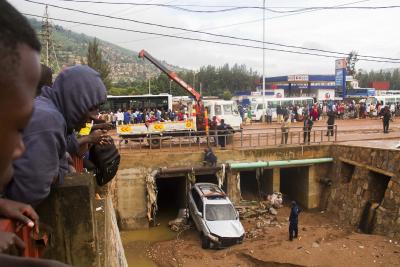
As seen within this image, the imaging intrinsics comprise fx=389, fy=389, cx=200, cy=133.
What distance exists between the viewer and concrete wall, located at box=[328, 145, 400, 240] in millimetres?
14531

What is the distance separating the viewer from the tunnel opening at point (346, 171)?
1800 cm

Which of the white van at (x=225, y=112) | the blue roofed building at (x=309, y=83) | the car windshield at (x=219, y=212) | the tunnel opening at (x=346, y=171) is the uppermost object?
the blue roofed building at (x=309, y=83)

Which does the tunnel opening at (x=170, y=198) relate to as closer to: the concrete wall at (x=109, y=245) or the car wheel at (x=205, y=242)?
the car wheel at (x=205, y=242)

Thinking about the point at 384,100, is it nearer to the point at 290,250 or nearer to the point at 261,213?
the point at 261,213

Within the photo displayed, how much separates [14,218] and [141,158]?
52.6 feet

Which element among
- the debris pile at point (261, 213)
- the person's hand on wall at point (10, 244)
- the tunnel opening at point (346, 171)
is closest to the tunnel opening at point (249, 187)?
the debris pile at point (261, 213)

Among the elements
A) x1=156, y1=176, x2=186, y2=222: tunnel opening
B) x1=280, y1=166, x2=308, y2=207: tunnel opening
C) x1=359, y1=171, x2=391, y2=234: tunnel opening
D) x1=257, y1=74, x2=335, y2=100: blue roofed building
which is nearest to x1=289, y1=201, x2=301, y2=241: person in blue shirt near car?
x1=359, y1=171, x2=391, y2=234: tunnel opening

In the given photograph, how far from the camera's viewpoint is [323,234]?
15.1 m

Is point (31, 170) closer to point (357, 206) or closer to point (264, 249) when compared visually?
point (264, 249)

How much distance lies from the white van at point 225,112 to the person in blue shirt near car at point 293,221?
7753mm

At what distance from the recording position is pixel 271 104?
1436 inches

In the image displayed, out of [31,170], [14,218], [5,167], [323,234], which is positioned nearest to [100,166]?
[31,170]

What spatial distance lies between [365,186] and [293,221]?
13.0 feet

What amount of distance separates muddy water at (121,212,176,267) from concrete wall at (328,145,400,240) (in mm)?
7670
